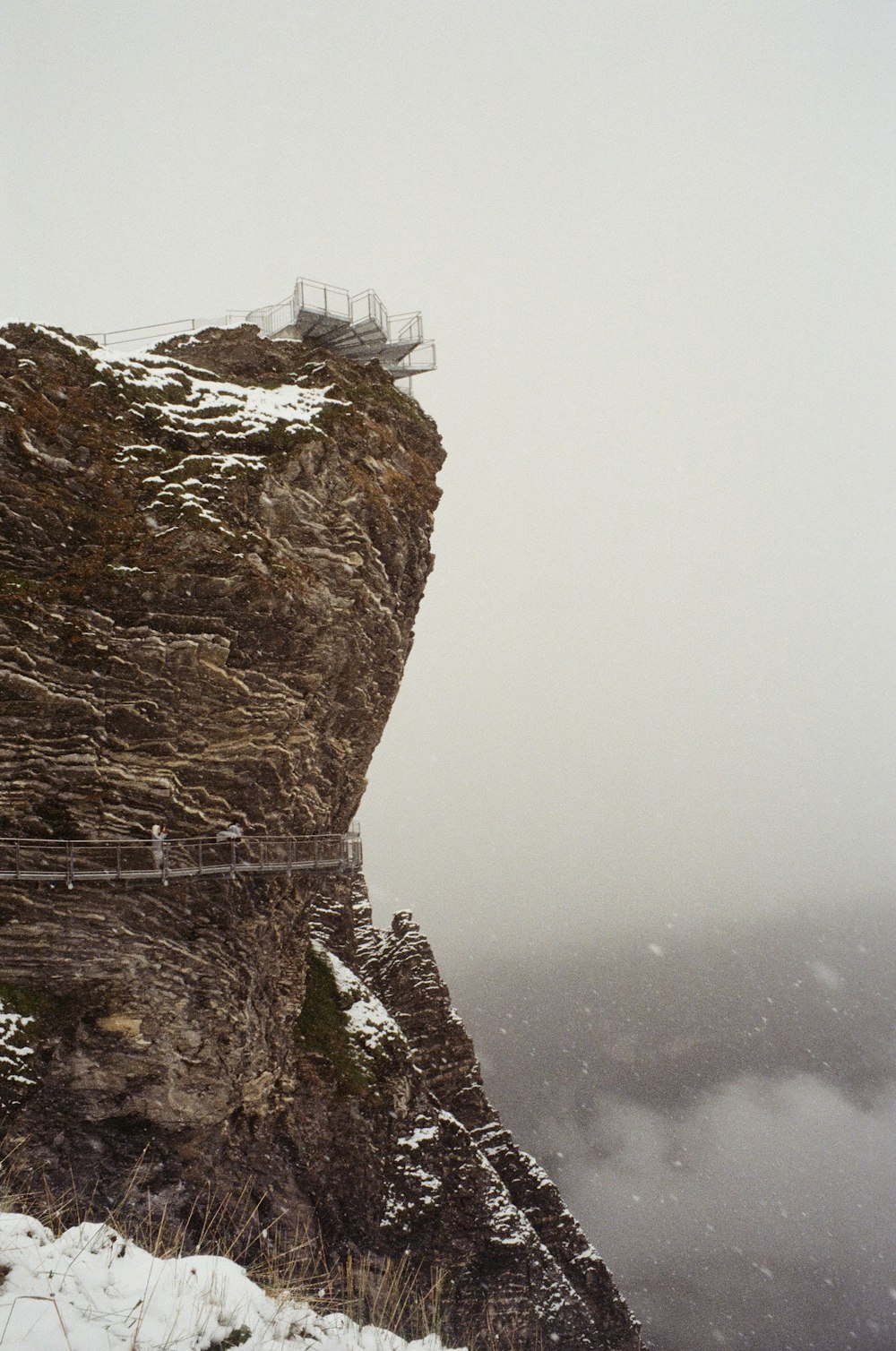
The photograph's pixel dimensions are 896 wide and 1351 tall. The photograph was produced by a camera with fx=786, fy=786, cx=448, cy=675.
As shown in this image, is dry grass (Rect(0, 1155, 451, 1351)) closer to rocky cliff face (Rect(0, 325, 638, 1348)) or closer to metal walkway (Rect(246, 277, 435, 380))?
rocky cliff face (Rect(0, 325, 638, 1348))

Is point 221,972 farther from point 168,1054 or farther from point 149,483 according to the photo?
point 149,483

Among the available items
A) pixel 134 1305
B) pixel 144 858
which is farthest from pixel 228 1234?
pixel 134 1305

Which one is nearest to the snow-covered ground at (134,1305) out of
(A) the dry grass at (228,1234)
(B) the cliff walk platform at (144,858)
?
(A) the dry grass at (228,1234)

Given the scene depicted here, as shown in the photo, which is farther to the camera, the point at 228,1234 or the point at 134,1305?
the point at 228,1234

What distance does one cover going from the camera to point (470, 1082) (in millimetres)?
36000

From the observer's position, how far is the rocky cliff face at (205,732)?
18156 millimetres

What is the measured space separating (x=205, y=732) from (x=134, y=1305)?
15185 millimetres

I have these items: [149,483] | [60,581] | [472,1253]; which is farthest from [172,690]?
[472,1253]

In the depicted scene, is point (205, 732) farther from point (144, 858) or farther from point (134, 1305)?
point (134, 1305)

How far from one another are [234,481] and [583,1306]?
33.9 m

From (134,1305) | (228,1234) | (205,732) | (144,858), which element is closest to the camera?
(134,1305)

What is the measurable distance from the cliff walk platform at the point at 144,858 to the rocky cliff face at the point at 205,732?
39 cm

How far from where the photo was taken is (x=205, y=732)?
20422 millimetres

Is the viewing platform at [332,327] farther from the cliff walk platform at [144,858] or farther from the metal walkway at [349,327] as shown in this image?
the cliff walk platform at [144,858]
